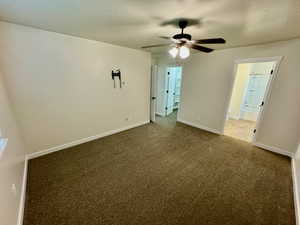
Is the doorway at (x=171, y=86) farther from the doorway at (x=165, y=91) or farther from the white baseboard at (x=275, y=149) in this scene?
the white baseboard at (x=275, y=149)

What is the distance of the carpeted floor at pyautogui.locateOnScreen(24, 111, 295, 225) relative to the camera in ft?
5.34

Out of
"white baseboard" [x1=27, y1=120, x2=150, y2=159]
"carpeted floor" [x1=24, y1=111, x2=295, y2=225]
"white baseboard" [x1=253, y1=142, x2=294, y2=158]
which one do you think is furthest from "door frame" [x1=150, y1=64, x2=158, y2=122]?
"white baseboard" [x1=253, y1=142, x2=294, y2=158]

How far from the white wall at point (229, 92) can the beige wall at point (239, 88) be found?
1.60 metres

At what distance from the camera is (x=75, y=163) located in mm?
2545

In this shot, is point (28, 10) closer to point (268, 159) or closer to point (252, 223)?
point (252, 223)

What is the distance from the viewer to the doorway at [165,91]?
4823 millimetres

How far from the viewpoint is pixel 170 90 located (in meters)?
5.57

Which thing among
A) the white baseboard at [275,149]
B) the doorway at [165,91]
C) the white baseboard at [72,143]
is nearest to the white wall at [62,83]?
the white baseboard at [72,143]

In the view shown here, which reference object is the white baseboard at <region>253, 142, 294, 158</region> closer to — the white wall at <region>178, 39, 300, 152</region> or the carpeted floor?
the white wall at <region>178, 39, 300, 152</region>

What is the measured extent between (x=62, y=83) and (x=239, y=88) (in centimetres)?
563

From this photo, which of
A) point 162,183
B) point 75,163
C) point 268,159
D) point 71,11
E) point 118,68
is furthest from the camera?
point 118,68

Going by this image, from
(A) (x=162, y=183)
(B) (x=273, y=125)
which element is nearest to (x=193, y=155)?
(A) (x=162, y=183)

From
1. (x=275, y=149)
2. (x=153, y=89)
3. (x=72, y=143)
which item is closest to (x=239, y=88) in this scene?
(x=275, y=149)

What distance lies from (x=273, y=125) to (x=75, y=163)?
14.0ft
